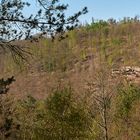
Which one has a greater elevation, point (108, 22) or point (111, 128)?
point (108, 22)

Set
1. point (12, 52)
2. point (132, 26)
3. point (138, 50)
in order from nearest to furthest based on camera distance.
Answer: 1. point (12, 52)
2. point (138, 50)
3. point (132, 26)

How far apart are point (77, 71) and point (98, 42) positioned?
70.9 ft

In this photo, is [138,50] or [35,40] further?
[138,50]

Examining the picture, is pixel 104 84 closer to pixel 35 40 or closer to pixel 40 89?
pixel 35 40

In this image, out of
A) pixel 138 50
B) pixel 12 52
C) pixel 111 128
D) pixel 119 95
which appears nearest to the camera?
pixel 12 52

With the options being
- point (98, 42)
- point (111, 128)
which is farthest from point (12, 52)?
point (98, 42)

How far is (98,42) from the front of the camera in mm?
183000

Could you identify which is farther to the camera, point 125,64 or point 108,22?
point 108,22

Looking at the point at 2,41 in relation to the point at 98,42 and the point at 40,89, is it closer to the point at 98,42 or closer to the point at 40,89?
the point at 40,89

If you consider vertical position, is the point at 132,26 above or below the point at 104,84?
above

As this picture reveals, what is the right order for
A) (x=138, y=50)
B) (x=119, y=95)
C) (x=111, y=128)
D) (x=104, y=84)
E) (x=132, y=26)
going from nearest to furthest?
(x=104, y=84) → (x=111, y=128) → (x=119, y=95) → (x=138, y=50) → (x=132, y=26)

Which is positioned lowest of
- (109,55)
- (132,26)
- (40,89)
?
(40,89)

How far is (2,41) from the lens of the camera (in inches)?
395

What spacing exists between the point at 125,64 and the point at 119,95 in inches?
4713
